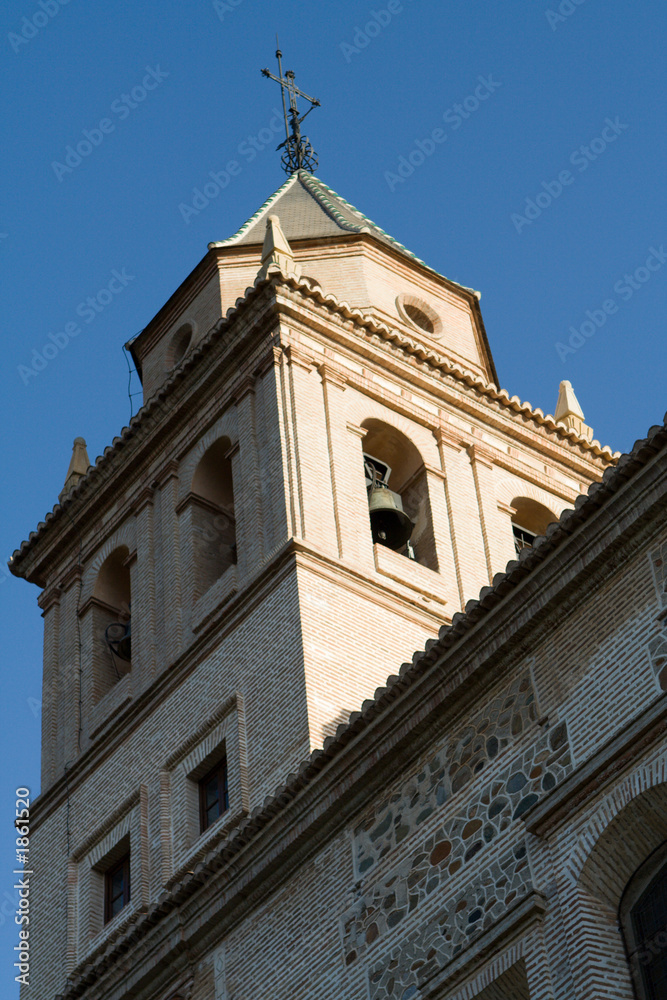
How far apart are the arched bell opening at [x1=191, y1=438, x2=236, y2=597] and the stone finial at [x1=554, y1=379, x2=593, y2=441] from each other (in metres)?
5.37

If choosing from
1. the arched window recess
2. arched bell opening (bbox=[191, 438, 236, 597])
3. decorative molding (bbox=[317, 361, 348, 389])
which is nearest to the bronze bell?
decorative molding (bbox=[317, 361, 348, 389])

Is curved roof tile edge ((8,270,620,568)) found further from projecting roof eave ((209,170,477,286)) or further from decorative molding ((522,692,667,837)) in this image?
decorative molding ((522,692,667,837))

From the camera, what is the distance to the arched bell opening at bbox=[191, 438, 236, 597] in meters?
25.6

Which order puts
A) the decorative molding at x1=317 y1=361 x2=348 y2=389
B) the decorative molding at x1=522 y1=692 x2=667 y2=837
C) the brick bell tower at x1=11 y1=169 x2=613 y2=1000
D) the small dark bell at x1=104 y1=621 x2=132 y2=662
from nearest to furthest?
1. the decorative molding at x1=522 y1=692 x2=667 y2=837
2. the brick bell tower at x1=11 y1=169 x2=613 y2=1000
3. the decorative molding at x1=317 y1=361 x2=348 y2=389
4. the small dark bell at x1=104 y1=621 x2=132 y2=662

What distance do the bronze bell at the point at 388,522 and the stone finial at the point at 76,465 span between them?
4.85 meters

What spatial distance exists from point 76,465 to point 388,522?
5658 millimetres

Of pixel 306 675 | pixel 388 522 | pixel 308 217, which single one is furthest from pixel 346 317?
pixel 306 675

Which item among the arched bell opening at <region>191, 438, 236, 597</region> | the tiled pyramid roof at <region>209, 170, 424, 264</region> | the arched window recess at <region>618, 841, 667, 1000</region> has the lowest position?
the arched window recess at <region>618, 841, 667, 1000</region>

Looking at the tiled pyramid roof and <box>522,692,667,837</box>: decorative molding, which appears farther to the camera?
the tiled pyramid roof

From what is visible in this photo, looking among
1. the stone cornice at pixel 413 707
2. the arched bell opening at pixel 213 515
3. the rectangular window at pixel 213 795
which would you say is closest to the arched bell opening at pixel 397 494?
the arched bell opening at pixel 213 515

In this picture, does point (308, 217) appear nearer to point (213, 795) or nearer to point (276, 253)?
point (276, 253)

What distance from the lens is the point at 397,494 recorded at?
26562mm

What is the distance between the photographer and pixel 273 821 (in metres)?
18.5

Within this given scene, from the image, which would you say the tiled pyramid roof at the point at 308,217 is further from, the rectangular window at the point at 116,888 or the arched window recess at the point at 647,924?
the arched window recess at the point at 647,924
